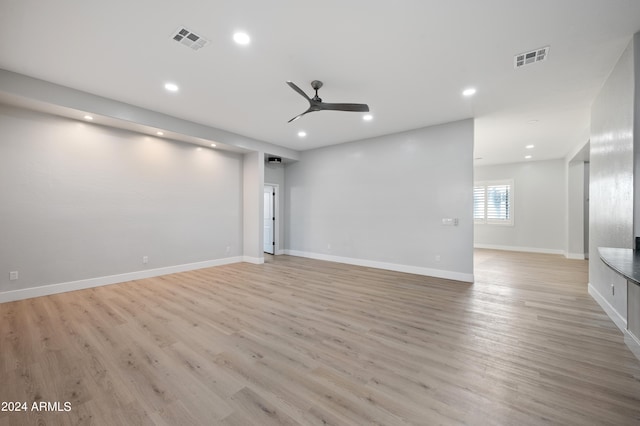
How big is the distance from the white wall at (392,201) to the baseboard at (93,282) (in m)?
3.07

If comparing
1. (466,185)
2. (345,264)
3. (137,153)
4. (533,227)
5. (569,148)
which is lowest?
(345,264)

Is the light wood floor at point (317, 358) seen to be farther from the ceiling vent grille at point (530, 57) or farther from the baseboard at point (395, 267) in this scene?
the ceiling vent grille at point (530, 57)

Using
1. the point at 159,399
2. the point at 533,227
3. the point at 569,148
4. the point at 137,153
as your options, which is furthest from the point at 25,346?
the point at 533,227

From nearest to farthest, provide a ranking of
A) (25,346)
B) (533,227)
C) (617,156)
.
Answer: (25,346)
(617,156)
(533,227)

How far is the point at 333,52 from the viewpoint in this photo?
118 inches

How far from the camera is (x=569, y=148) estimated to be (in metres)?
7.30

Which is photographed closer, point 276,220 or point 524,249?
point 276,220

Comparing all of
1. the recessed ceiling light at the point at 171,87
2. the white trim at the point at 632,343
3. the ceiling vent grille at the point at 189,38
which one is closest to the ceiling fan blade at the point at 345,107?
the ceiling vent grille at the point at 189,38

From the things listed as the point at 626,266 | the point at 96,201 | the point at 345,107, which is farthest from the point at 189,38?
the point at 626,266

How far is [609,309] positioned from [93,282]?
7.84 metres

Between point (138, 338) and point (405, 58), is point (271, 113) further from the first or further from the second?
point (138, 338)

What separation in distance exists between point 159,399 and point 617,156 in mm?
5139

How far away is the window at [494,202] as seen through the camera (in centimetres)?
931

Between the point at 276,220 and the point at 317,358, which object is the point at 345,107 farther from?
the point at 276,220
